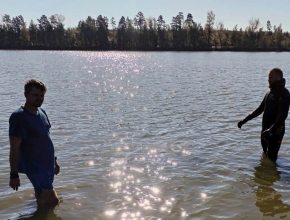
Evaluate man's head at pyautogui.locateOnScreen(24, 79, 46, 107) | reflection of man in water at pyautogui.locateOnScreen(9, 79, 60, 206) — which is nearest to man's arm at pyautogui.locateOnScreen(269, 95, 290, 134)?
reflection of man in water at pyautogui.locateOnScreen(9, 79, 60, 206)

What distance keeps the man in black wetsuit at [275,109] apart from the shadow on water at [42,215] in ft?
17.2

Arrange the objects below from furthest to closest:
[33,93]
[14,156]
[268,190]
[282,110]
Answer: [282,110], [268,190], [33,93], [14,156]

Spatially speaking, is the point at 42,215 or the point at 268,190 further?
the point at 268,190

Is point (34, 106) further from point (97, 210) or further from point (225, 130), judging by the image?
point (225, 130)

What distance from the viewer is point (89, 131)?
11.8 m

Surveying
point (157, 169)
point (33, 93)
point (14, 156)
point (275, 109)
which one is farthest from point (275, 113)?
point (14, 156)

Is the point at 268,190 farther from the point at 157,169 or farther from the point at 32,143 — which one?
the point at 32,143

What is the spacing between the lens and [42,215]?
18.5 ft

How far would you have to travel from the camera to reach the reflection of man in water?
4.64 meters

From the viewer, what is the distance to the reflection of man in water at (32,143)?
464 cm

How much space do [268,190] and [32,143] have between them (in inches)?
197

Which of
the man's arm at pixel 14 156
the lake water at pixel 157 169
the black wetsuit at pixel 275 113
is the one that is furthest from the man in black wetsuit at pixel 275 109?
the man's arm at pixel 14 156

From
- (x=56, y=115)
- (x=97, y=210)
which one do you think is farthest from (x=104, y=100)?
(x=97, y=210)

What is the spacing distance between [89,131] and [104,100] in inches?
310
